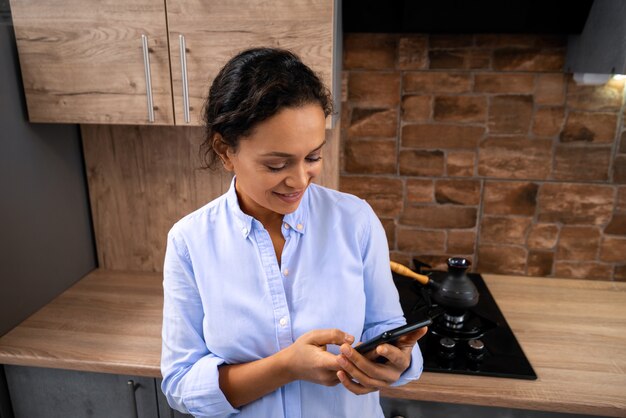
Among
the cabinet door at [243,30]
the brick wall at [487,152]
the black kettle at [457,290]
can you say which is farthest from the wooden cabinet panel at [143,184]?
the black kettle at [457,290]

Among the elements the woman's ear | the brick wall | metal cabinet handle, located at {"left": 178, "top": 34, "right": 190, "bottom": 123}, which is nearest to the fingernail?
the woman's ear

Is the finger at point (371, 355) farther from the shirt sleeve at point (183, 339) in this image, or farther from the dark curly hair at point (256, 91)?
the dark curly hair at point (256, 91)

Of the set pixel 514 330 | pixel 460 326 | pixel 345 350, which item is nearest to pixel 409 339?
pixel 345 350

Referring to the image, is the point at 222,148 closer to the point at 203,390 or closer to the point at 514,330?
the point at 203,390

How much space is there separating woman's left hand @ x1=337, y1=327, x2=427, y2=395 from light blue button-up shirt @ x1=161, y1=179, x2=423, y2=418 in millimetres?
102

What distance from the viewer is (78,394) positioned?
142 cm

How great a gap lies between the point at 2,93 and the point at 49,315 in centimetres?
73

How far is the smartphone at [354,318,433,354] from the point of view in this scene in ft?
2.73

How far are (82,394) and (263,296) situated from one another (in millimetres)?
830

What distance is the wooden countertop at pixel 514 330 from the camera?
3.97 feet

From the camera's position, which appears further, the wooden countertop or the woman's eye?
the wooden countertop

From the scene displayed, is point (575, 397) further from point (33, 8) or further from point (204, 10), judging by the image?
point (33, 8)

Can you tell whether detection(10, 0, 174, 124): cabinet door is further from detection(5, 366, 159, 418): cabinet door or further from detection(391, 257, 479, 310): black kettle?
detection(391, 257, 479, 310): black kettle

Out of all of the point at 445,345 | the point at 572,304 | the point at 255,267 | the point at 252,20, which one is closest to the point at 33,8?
the point at 252,20
